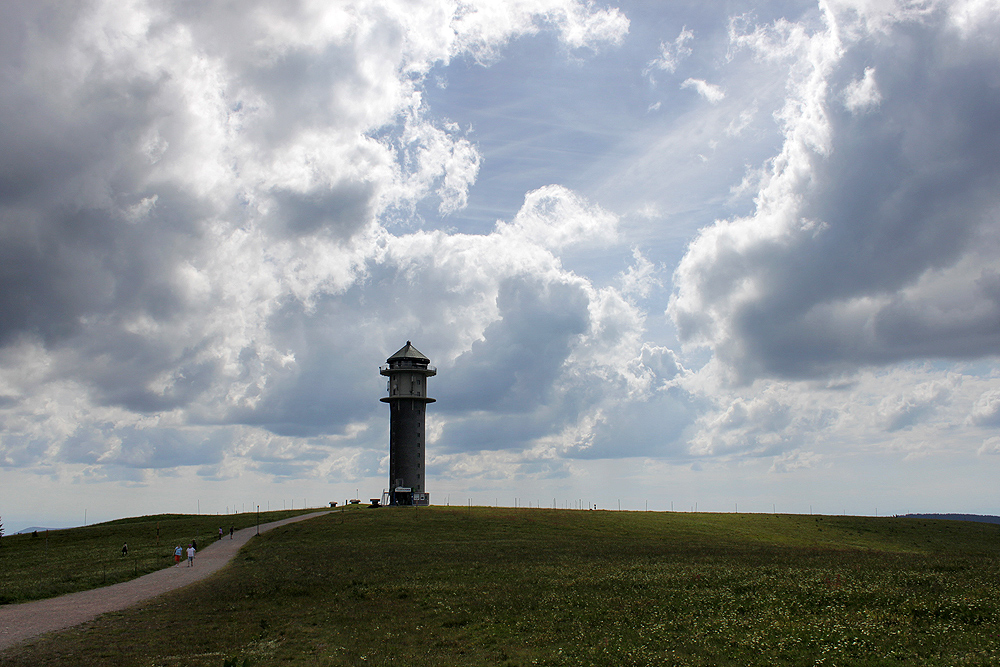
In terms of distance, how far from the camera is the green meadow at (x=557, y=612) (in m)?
23.9

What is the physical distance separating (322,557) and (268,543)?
1462 centimetres

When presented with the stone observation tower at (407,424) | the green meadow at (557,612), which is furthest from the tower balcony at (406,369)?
the green meadow at (557,612)

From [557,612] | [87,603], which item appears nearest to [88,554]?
[87,603]

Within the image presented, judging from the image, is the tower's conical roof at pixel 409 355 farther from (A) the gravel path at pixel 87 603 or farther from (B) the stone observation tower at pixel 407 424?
(A) the gravel path at pixel 87 603

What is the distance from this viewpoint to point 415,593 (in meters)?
37.2

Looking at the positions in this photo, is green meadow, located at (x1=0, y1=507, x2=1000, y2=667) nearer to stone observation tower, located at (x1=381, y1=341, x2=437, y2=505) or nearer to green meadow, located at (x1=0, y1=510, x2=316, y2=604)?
green meadow, located at (x1=0, y1=510, x2=316, y2=604)

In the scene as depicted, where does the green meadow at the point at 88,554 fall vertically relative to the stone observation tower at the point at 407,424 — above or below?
below

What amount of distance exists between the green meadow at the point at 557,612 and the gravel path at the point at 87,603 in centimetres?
158

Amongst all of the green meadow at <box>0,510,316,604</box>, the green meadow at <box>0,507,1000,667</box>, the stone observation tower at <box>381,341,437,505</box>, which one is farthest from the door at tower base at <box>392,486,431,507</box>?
the green meadow at <box>0,507,1000,667</box>

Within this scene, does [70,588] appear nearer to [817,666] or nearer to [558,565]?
[558,565]

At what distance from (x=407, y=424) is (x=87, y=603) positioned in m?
81.3

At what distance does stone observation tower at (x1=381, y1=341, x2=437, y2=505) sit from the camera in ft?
375

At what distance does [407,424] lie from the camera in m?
118

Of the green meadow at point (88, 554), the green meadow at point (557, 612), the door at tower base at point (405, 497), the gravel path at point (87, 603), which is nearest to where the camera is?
the green meadow at point (557, 612)
